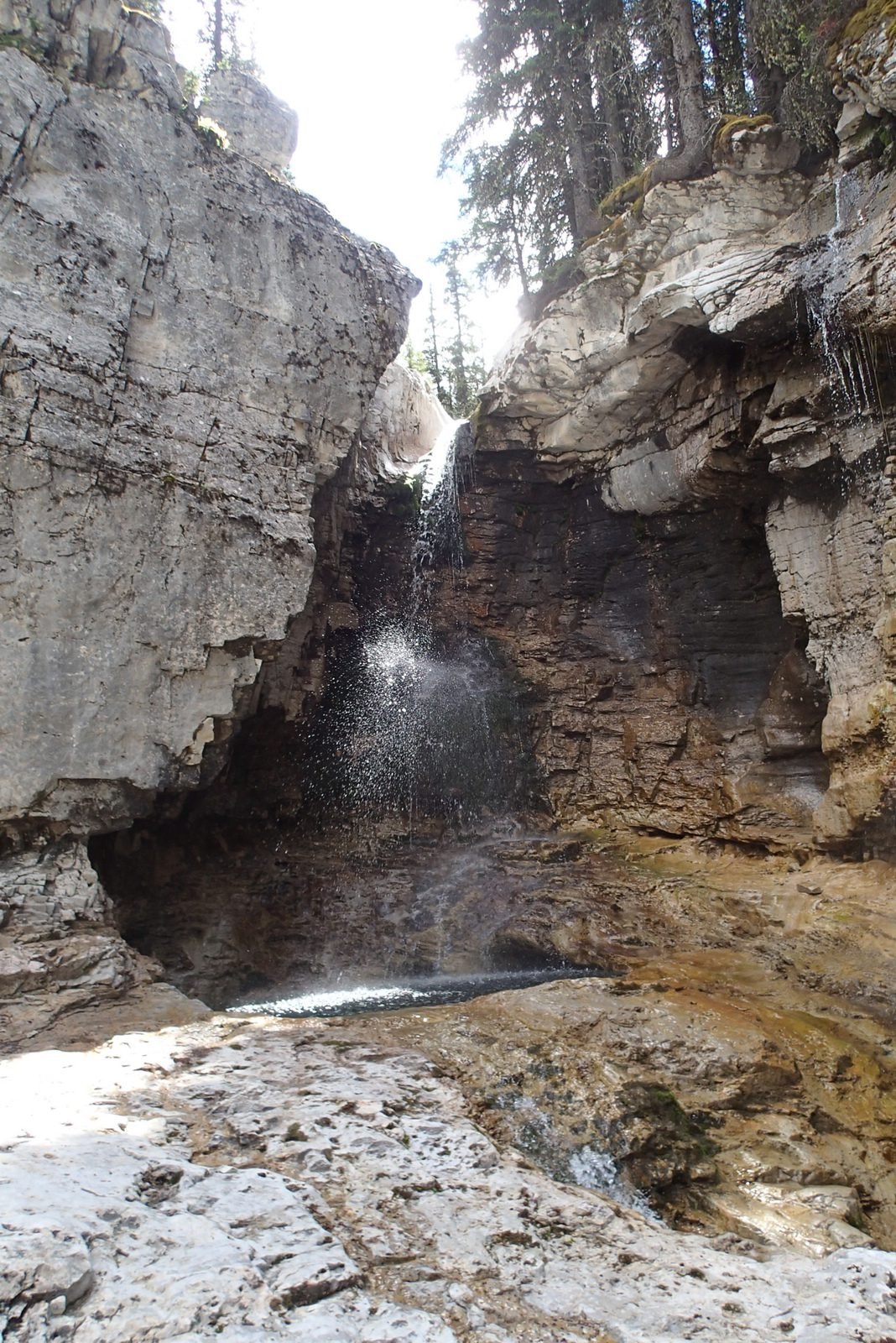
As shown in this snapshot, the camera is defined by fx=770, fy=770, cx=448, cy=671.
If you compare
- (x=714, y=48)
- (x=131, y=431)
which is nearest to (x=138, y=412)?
(x=131, y=431)

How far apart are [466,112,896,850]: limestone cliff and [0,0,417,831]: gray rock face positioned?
4098 mm

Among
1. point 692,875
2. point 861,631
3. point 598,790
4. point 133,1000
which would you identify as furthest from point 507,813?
point 133,1000

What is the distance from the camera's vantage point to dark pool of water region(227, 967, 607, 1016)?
8234 millimetres

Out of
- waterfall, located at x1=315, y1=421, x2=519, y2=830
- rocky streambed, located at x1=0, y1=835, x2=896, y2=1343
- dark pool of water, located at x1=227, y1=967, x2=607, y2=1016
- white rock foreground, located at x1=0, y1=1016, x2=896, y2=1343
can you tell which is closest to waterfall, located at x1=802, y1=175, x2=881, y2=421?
rocky streambed, located at x1=0, y1=835, x2=896, y2=1343

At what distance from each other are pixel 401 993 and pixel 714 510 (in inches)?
331

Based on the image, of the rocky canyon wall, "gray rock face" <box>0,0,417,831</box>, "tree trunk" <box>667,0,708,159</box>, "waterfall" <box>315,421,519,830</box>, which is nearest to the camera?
the rocky canyon wall

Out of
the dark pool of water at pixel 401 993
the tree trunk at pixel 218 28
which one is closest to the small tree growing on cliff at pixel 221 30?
the tree trunk at pixel 218 28

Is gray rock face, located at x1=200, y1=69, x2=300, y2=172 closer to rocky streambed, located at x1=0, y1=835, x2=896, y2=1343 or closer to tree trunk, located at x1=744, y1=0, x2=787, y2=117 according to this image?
tree trunk, located at x1=744, y1=0, x2=787, y2=117

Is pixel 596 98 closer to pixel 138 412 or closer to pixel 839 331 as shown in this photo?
pixel 839 331

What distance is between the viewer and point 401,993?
8898 mm

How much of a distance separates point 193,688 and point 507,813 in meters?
6.00

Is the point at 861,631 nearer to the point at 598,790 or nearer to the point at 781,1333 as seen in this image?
the point at 598,790

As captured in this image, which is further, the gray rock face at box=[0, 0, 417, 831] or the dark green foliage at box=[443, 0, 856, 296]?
the dark green foliage at box=[443, 0, 856, 296]

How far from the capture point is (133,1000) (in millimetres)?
6773
